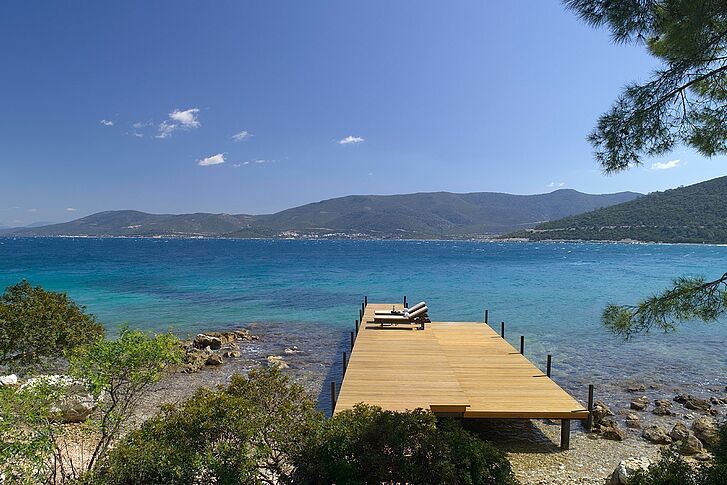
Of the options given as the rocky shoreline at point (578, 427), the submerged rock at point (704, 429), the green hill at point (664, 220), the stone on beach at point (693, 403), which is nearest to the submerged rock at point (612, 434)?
the rocky shoreline at point (578, 427)

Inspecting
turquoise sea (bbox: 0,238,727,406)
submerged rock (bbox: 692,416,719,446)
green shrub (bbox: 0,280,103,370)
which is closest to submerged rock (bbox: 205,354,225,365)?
turquoise sea (bbox: 0,238,727,406)

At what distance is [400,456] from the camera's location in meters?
4.98

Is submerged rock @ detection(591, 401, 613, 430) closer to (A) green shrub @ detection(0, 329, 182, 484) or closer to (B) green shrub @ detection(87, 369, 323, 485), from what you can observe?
(B) green shrub @ detection(87, 369, 323, 485)

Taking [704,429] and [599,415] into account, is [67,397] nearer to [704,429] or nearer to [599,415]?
[599,415]

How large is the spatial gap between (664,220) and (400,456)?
448 feet

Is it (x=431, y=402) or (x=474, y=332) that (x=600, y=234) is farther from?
→ (x=431, y=402)

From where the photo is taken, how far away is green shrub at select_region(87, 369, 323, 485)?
15.9 ft

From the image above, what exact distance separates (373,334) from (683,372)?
424 inches

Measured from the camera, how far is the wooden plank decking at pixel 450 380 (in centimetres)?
952

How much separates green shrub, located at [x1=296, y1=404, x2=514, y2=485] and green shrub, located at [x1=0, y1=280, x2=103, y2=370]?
→ 6426 millimetres

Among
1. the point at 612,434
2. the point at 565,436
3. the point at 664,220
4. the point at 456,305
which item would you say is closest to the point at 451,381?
the point at 565,436

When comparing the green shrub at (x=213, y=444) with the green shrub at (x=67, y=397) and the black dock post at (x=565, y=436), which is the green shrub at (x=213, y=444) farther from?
the black dock post at (x=565, y=436)

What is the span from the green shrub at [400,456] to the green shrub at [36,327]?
6.43 metres

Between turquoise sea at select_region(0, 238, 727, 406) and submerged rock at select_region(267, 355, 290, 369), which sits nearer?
submerged rock at select_region(267, 355, 290, 369)
